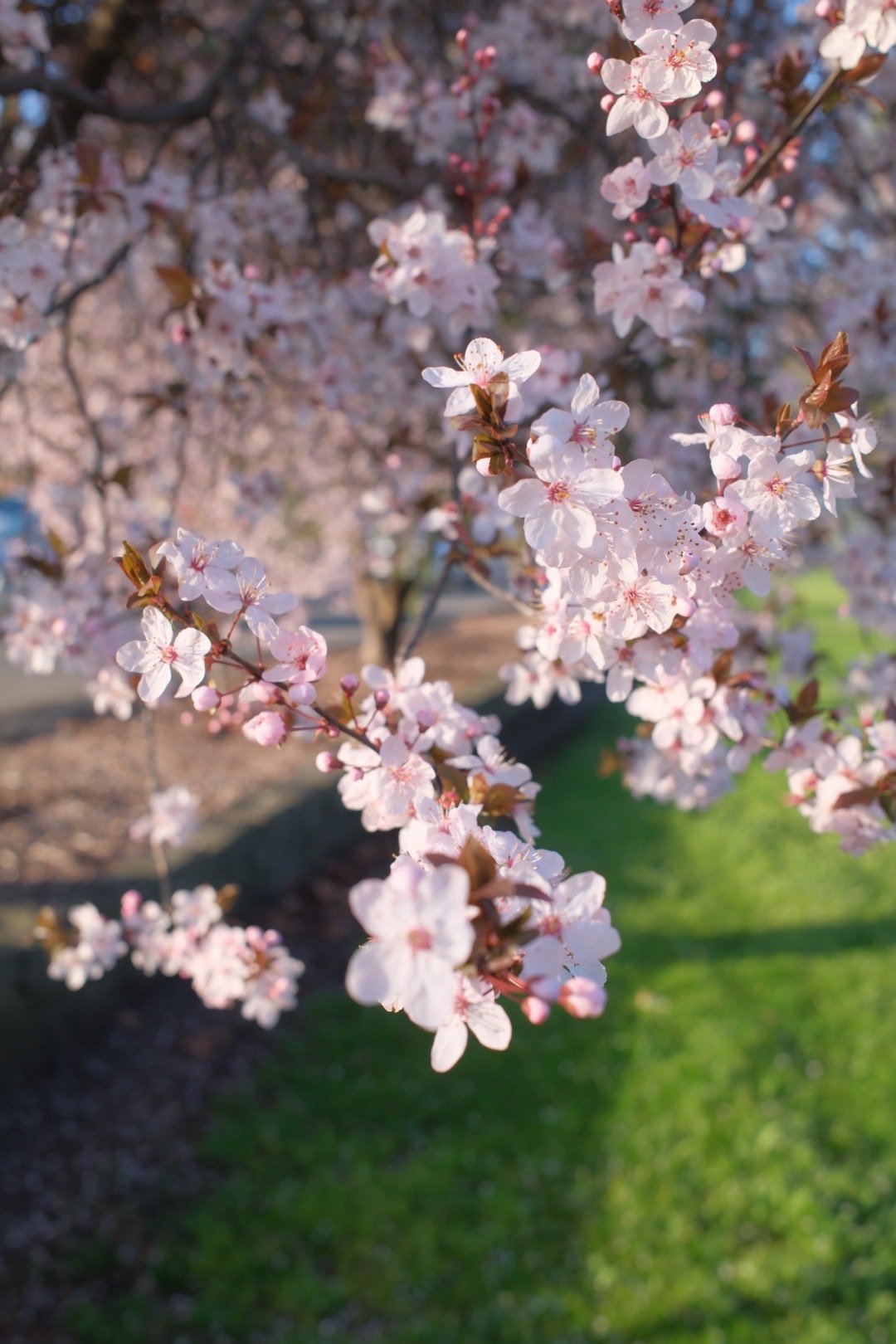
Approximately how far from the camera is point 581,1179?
10.1 ft

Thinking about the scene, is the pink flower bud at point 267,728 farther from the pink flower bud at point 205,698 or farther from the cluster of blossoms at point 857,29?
the cluster of blossoms at point 857,29

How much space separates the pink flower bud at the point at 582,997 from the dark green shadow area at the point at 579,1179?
2225mm

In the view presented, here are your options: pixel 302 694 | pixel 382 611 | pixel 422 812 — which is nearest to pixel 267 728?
pixel 302 694

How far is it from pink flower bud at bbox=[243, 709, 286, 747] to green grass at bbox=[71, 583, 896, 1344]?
2158 mm

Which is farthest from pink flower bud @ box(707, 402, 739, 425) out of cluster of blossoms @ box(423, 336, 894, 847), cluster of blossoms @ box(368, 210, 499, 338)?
cluster of blossoms @ box(368, 210, 499, 338)

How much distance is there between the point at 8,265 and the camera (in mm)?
1702

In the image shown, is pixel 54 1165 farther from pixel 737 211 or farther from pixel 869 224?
pixel 869 224

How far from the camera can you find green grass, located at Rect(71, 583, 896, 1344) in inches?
103

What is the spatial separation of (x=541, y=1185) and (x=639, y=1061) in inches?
28.9

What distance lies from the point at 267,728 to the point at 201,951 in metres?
1.10

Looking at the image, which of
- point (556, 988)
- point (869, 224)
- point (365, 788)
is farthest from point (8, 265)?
point (869, 224)

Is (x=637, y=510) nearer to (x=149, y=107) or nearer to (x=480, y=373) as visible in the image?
(x=480, y=373)

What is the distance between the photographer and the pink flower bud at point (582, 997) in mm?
806

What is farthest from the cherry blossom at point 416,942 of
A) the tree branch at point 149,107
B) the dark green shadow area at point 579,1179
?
the dark green shadow area at point 579,1179
